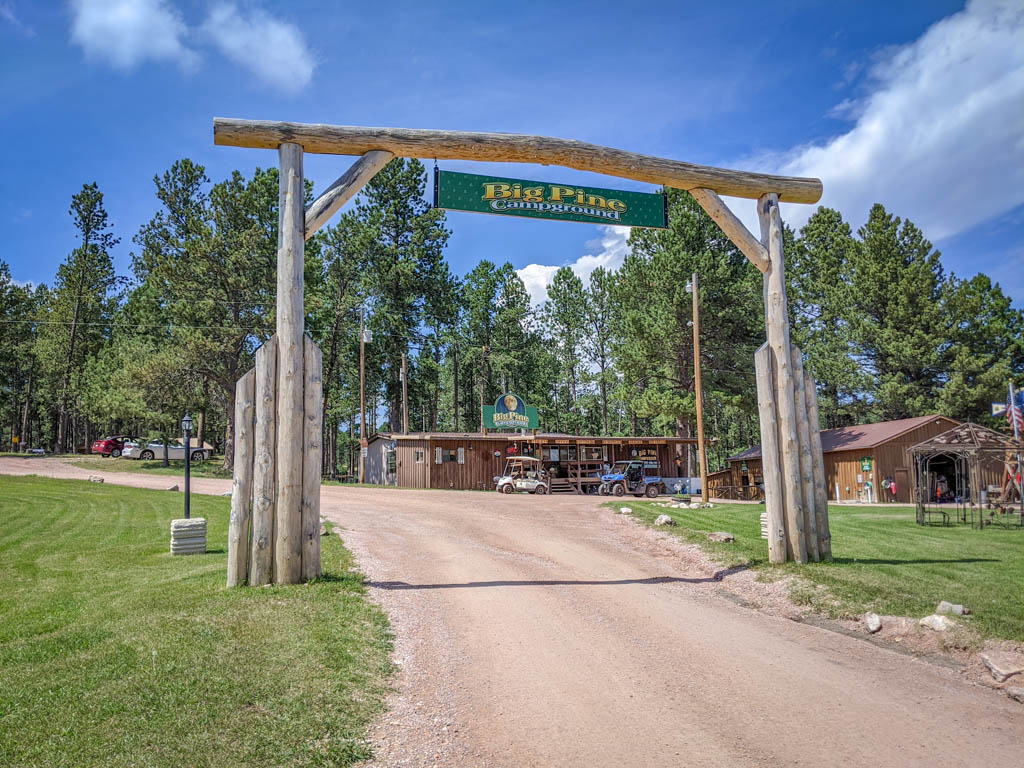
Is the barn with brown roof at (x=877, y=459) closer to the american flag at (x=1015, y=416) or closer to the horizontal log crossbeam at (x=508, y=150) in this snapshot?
the american flag at (x=1015, y=416)

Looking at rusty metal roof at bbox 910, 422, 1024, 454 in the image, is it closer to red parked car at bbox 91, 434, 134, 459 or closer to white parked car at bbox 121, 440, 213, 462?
white parked car at bbox 121, 440, 213, 462

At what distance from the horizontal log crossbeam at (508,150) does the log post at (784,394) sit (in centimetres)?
72

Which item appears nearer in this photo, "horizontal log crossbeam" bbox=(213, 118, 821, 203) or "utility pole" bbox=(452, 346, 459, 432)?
"horizontal log crossbeam" bbox=(213, 118, 821, 203)

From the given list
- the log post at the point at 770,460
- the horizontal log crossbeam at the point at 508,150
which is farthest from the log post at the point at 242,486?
the log post at the point at 770,460

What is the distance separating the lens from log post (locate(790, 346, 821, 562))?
9.27 meters

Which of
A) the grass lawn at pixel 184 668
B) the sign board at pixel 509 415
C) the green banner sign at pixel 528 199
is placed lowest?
the grass lawn at pixel 184 668

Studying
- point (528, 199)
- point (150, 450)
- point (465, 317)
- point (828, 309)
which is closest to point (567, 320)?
point (465, 317)

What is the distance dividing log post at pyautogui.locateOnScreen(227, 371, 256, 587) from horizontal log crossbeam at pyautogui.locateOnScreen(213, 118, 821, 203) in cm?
309

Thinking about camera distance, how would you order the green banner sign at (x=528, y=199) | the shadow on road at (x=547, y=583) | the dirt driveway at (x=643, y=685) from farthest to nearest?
the green banner sign at (x=528, y=199)
the shadow on road at (x=547, y=583)
the dirt driveway at (x=643, y=685)

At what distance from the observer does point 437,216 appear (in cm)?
4541

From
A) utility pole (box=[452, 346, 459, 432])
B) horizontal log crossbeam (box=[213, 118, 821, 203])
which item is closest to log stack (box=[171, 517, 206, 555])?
horizontal log crossbeam (box=[213, 118, 821, 203])

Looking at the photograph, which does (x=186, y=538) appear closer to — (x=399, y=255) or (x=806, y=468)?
(x=806, y=468)

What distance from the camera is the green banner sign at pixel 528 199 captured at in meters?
9.67

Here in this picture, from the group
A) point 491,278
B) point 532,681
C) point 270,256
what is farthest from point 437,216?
point 532,681
